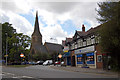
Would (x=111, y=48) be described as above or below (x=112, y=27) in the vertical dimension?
→ below

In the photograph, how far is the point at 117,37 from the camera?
1875cm

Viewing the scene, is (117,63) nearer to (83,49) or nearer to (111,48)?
(111,48)

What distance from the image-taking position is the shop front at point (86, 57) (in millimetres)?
31703

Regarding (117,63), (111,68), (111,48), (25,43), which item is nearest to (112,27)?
(111,48)

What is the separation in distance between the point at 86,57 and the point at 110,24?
A: 16.8 m

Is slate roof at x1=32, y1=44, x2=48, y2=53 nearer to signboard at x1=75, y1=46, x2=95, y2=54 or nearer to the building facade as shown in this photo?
the building facade

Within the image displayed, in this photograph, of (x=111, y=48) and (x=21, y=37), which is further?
(x=21, y=37)

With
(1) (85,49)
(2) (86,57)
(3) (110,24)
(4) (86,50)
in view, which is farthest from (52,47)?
(3) (110,24)

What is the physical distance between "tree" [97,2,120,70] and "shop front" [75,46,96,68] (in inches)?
371

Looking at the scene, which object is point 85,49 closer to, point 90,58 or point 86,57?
point 86,57

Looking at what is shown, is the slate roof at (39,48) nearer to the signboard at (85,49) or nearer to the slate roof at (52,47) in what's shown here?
the slate roof at (52,47)

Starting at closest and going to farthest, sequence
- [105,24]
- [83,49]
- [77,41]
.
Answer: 1. [105,24]
2. [83,49]
3. [77,41]

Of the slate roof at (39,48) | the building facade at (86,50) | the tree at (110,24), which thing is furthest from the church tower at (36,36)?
the tree at (110,24)

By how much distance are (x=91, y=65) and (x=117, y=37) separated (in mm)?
14760
